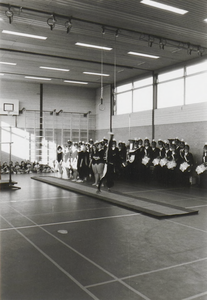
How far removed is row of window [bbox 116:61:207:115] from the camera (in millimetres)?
12328

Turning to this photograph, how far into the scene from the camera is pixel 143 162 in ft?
41.2

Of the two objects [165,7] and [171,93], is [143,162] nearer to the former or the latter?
[171,93]

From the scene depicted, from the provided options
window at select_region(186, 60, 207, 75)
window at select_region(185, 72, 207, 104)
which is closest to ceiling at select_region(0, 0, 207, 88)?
window at select_region(186, 60, 207, 75)

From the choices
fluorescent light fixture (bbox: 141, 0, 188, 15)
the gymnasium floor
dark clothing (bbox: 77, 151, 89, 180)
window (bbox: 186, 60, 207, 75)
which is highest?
fluorescent light fixture (bbox: 141, 0, 188, 15)

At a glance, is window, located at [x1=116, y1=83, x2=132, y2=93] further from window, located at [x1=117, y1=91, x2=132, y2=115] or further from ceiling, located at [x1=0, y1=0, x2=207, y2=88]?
ceiling, located at [x1=0, y1=0, x2=207, y2=88]

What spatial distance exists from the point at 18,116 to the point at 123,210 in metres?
12.5

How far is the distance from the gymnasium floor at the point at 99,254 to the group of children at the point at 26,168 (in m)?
9.30

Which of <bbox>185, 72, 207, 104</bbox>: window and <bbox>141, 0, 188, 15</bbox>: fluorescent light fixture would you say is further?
<bbox>185, 72, 207, 104</bbox>: window

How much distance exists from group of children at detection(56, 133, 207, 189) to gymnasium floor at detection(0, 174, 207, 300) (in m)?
3.53

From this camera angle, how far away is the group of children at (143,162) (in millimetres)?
10594

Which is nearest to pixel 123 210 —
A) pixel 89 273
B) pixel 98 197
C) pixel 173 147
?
pixel 98 197

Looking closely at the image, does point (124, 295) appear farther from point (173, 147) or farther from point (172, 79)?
point (172, 79)

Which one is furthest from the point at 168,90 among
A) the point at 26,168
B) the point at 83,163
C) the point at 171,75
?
the point at 26,168

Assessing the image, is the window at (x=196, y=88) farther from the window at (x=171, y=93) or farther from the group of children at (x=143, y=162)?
the group of children at (x=143, y=162)
